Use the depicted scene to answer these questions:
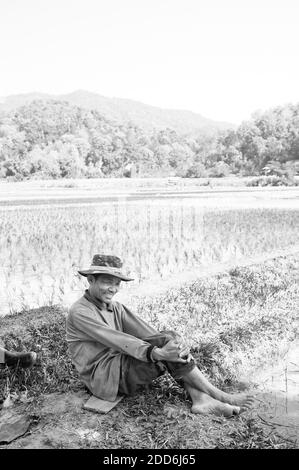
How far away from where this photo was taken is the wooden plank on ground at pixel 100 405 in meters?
2.96

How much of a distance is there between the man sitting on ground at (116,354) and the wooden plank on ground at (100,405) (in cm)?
3

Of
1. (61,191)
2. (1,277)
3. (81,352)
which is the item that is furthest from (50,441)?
(61,191)

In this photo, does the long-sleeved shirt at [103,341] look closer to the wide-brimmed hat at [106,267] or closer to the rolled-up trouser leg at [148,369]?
the rolled-up trouser leg at [148,369]

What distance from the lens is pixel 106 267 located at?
2.93 metres

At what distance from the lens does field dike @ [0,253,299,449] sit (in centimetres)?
274

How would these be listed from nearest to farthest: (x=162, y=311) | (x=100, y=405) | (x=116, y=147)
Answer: (x=100, y=405), (x=162, y=311), (x=116, y=147)

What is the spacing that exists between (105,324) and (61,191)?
1920 centimetres

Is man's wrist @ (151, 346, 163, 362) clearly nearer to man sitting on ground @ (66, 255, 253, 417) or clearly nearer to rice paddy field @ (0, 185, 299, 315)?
man sitting on ground @ (66, 255, 253, 417)

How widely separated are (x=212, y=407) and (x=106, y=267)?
930mm

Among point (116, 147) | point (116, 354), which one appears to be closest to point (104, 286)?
point (116, 354)

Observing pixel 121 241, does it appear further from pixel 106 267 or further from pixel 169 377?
pixel 106 267

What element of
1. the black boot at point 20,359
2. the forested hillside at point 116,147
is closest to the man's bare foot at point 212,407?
the black boot at point 20,359

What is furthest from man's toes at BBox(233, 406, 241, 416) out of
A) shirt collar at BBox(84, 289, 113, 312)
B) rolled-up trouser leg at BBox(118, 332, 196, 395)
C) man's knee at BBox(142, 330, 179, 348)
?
shirt collar at BBox(84, 289, 113, 312)

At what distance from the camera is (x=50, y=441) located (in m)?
2.69
